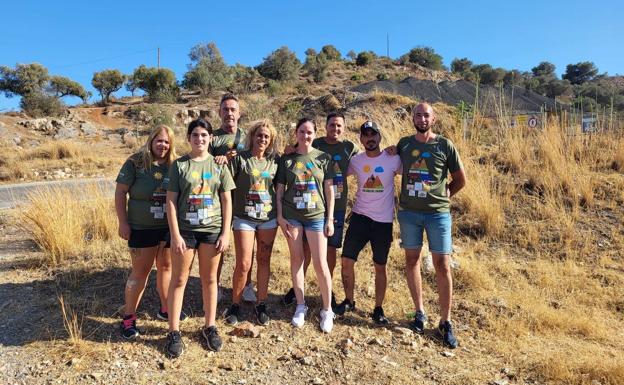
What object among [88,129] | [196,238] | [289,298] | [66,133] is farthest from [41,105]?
[196,238]

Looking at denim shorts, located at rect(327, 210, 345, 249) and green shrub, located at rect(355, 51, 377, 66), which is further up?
green shrub, located at rect(355, 51, 377, 66)

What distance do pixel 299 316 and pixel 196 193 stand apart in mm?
1400

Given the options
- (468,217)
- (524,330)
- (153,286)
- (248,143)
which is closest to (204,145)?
(248,143)

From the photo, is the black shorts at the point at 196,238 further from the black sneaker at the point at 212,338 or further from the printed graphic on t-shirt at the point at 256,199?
the black sneaker at the point at 212,338

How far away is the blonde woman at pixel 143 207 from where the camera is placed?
3033 mm

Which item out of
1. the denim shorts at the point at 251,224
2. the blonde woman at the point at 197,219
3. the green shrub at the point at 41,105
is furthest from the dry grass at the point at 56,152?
the green shrub at the point at 41,105

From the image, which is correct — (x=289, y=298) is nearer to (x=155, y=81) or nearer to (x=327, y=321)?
(x=327, y=321)

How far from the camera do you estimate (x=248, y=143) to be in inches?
135

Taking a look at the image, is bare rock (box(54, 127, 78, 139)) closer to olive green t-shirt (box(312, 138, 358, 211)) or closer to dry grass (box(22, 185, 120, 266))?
dry grass (box(22, 185, 120, 266))

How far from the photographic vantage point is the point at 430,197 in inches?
127

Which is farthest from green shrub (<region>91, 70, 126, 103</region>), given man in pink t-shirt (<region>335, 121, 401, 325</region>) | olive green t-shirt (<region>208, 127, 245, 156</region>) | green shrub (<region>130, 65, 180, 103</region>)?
man in pink t-shirt (<region>335, 121, 401, 325</region>)

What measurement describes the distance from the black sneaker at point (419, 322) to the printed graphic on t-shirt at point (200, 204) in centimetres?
196

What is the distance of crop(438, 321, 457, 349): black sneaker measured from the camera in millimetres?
3266

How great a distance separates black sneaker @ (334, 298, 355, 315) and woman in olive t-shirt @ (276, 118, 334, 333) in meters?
0.23
